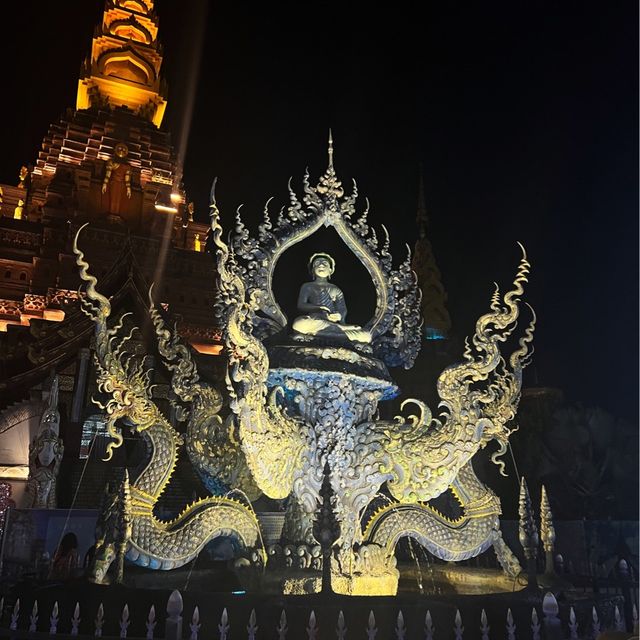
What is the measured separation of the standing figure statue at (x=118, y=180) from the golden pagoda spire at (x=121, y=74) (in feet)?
13.0

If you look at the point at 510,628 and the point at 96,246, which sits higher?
the point at 96,246

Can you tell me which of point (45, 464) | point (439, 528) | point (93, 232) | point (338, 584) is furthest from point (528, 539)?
point (93, 232)

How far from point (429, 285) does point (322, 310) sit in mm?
27414

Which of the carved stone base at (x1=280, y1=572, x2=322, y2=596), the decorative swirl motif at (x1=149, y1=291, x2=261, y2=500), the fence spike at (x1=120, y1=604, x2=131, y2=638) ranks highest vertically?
the decorative swirl motif at (x1=149, y1=291, x2=261, y2=500)

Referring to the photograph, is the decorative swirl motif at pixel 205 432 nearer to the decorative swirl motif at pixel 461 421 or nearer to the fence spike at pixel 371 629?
the decorative swirl motif at pixel 461 421

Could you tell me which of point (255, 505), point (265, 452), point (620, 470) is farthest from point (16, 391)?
point (620, 470)

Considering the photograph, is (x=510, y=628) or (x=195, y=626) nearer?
(x=195, y=626)

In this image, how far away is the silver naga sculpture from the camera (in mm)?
7039

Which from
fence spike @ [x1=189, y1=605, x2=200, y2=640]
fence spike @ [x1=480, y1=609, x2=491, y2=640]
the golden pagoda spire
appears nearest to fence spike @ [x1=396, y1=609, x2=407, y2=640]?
fence spike @ [x1=480, y1=609, x2=491, y2=640]

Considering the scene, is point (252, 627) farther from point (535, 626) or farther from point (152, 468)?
point (152, 468)

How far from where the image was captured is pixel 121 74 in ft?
103

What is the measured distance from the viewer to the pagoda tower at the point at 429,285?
3353 cm

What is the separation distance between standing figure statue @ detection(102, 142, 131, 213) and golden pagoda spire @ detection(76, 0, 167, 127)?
3969 mm

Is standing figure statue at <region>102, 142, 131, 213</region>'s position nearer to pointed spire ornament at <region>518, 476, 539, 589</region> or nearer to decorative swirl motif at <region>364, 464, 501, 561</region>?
decorative swirl motif at <region>364, 464, 501, 561</region>
